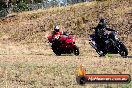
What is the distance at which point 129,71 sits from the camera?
47.0 feet

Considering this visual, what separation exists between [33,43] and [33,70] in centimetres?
2429

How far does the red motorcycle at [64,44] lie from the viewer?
78.0 ft

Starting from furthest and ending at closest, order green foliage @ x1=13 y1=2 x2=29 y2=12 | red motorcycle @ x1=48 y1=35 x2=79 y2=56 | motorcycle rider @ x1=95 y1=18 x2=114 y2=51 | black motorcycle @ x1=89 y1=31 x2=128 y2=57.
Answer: green foliage @ x1=13 y1=2 x2=29 y2=12 < red motorcycle @ x1=48 y1=35 x2=79 y2=56 < motorcycle rider @ x1=95 y1=18 x2=114 y2=51 < black motorcycle @ x1=89 y1=31 x2=128 y2=57

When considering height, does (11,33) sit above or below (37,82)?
below

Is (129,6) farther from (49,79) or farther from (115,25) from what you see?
(49,79)

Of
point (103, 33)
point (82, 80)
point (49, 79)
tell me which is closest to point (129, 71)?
point (49, 79)

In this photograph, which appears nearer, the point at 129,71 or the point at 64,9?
the point at 129,71

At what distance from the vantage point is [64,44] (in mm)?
24047

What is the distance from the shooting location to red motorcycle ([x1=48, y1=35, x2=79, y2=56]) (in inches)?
936

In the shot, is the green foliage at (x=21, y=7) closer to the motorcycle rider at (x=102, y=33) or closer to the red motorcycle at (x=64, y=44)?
the red motorcycle at (x=64, y=44)

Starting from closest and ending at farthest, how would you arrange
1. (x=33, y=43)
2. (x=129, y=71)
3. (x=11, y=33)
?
(x=129, y=71), (x=33, y=43), (x=11, y=33)

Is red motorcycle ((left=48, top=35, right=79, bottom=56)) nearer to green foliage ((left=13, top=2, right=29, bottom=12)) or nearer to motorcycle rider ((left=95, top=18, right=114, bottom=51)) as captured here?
motorcycle rider ((left=95, top=18, right=114, bottom=51))

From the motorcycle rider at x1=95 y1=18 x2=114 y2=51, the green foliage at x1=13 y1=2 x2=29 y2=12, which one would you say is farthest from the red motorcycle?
the green foliage at x1=13 y1=2 x2=29 y2=12

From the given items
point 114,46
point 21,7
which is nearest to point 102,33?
point 114,46
